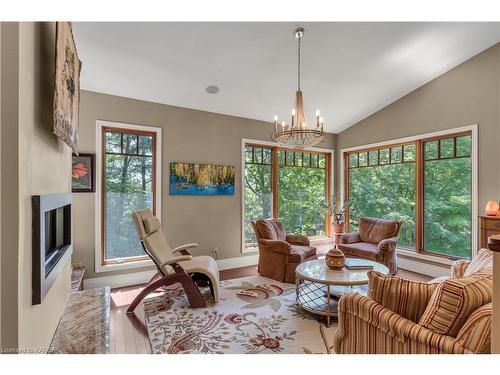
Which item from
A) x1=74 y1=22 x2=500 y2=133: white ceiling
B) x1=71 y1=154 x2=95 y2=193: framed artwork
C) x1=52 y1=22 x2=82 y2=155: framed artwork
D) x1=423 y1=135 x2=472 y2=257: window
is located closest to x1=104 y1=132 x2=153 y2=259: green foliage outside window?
x1=71 y1=154 x2=95 y2=193: framed artwork

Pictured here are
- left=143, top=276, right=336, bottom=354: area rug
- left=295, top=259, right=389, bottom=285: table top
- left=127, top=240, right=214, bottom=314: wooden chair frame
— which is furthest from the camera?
left=127, top=240, right=214, bottom=314: wooden chair frame

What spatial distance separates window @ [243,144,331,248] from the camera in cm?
503

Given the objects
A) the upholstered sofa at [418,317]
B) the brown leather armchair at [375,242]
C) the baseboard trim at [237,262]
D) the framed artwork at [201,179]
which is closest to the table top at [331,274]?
the brown leather armchair at [375,242]

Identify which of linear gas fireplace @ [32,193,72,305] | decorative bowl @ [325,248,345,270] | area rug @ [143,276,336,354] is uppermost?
linear gas fireplace @ [32,193,72,305]

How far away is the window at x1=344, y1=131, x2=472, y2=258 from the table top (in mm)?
1938

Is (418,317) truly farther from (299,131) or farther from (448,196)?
(448,196)

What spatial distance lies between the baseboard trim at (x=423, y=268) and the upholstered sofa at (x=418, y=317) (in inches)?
128

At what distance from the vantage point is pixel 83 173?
11.7 feet

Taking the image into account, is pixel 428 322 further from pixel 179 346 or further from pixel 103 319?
pixel 103 319

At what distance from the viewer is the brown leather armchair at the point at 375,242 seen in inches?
153

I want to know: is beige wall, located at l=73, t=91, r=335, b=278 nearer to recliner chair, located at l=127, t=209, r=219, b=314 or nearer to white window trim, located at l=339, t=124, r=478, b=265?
recliner chair, located at l=127, t=209, r=219, b=314

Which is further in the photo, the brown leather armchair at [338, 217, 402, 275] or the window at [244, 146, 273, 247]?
the window at [244, 146, 273, 247]

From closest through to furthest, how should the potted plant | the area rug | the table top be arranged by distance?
the area rug < the table top < the potted plant
